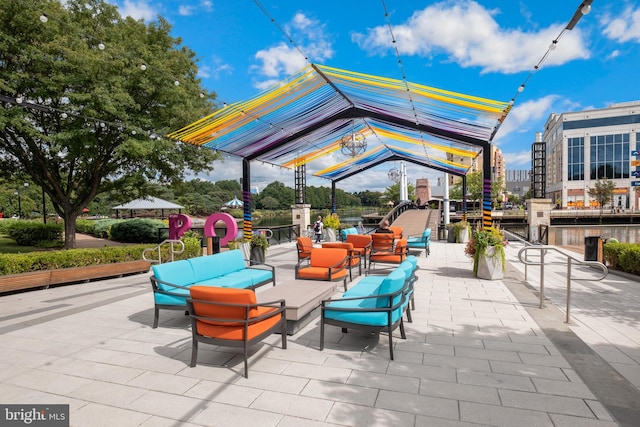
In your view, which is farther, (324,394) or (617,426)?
(324,394)

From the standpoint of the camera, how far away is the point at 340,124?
12266mm

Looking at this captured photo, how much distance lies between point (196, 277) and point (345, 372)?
304 centimetres

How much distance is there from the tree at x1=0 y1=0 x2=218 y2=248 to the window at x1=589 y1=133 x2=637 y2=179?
2430 inches

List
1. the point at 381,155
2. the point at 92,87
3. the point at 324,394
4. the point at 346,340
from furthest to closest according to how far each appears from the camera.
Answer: the point at 381,155 → the point at 92,87 → the point at 346,340 → the point at 324,394

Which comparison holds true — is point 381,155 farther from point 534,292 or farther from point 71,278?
point 71,278

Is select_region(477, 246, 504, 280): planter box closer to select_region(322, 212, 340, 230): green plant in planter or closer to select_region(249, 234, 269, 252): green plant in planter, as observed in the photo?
select_region(249, 234, 269, 252): green plant in planter

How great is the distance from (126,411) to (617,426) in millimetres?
3706

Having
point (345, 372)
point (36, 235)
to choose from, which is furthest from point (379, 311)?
A: point (36, 235)

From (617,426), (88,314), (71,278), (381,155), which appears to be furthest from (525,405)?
(381,155)

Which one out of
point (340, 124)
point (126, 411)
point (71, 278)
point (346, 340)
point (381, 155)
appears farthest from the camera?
point (381, 155)

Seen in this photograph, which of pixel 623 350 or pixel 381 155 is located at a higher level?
pixel 381 155

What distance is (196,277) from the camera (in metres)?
5.55

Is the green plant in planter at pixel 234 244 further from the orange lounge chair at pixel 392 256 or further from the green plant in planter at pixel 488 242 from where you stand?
the green plant in planter at pixel 488 242

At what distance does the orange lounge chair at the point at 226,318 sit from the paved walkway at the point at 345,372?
1.04ft
